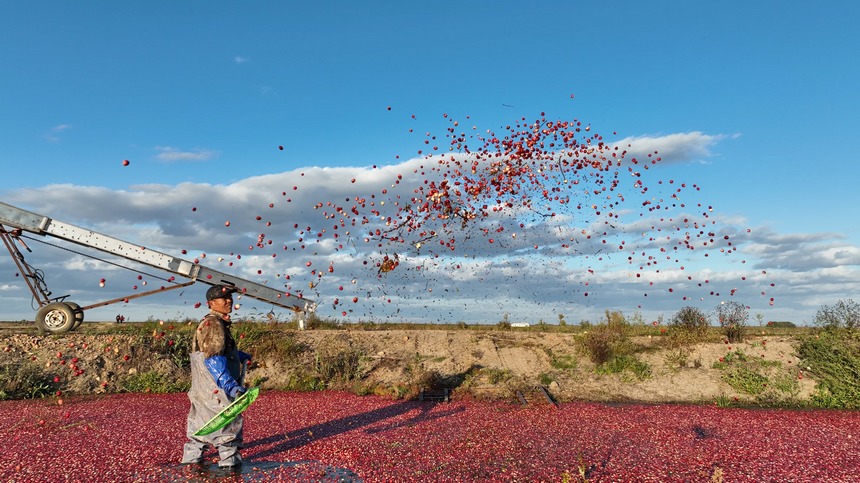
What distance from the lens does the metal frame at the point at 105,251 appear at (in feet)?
48.1

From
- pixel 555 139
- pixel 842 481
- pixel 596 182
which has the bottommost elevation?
pixel 842 481

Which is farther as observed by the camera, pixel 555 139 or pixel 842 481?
pixel 555 139

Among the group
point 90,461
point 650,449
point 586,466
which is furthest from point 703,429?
point 90,461

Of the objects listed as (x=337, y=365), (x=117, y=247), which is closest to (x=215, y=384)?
(x=117, y=247)

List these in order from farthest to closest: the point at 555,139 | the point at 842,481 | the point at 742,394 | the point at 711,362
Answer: the point at 711,362 < the point at 742,394 < the point at 555,139 < the point at 842,481

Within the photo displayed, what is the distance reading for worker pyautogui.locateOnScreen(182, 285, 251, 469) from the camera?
28.2 ft

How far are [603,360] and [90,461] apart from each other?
50.3 feet

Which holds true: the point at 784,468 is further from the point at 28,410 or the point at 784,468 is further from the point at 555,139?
the point at 28,410

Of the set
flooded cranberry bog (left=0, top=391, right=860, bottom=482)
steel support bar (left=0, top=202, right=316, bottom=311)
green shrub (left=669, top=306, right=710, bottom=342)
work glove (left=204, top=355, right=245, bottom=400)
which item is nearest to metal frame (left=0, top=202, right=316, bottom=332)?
steel support bar (left=0, top=202, right=316, bottom=311)

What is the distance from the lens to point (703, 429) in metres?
12.6

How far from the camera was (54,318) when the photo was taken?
15.2 metres

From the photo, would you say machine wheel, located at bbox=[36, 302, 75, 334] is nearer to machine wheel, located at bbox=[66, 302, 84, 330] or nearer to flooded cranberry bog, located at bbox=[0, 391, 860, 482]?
machine wheel, located at bbox=[66, 302, 84, 330]

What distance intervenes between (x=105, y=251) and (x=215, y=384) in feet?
26.8

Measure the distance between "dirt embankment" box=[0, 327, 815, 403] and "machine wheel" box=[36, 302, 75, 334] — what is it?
150 cm
